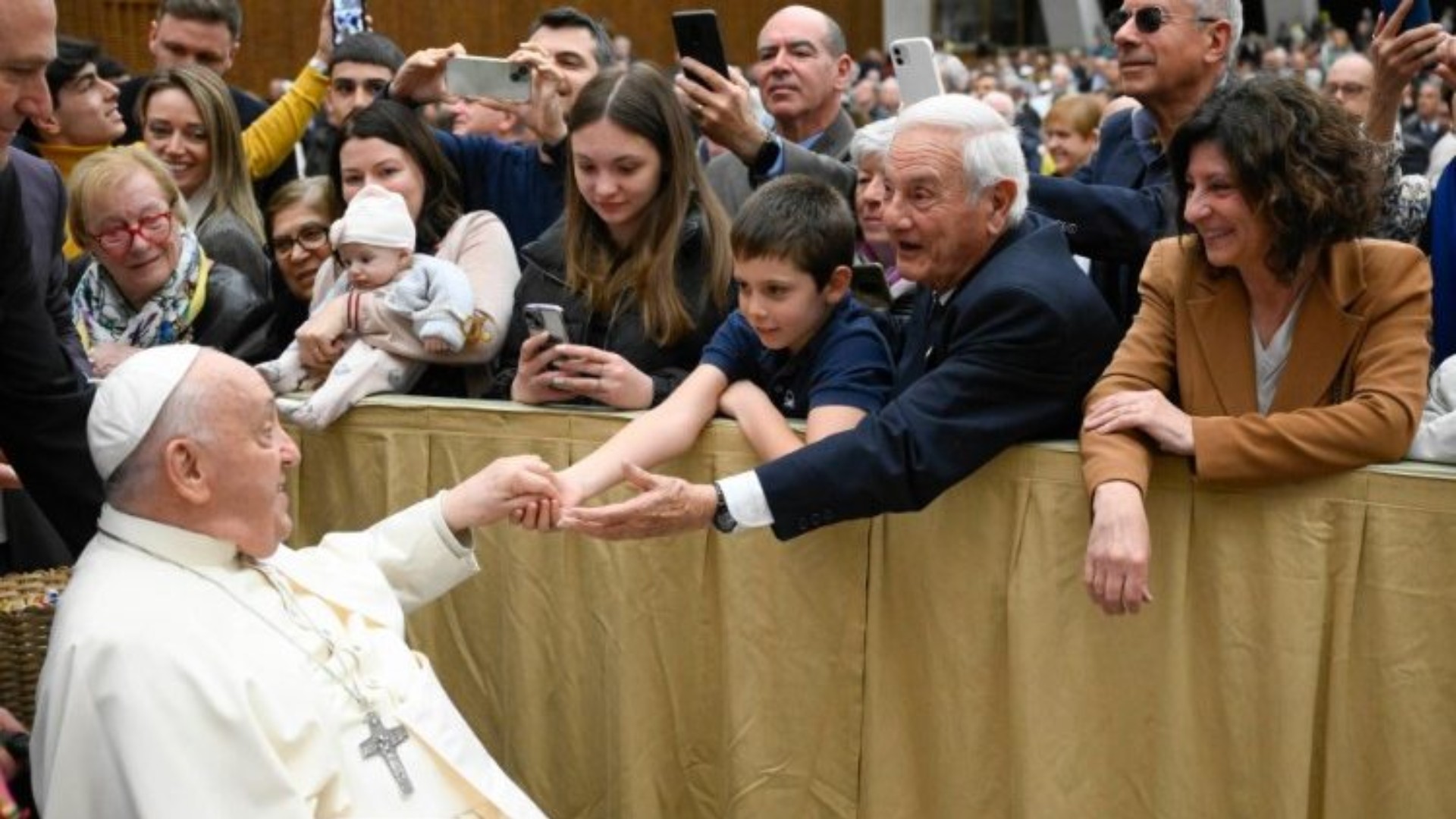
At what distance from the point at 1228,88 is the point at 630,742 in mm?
1682

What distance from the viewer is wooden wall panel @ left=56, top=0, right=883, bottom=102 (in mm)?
11867

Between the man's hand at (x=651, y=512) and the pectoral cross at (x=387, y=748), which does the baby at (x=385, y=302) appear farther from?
the pectoral cross at (x=387, y=748)

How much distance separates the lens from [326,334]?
3898mm

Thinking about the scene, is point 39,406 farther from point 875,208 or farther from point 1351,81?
point 1351,81

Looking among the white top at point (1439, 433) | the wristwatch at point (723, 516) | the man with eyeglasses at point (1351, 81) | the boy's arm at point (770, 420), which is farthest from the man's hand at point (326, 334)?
the man with eyeglasses at point (1351, 81)

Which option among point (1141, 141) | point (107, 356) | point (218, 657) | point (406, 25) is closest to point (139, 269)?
point (107, 356)

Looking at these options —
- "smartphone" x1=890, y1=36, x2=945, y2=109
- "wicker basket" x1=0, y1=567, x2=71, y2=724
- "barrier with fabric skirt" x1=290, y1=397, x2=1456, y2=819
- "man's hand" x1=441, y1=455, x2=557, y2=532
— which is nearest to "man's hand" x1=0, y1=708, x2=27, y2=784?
"wicker basket" x1=0, y1=567, x2=71, y2=724

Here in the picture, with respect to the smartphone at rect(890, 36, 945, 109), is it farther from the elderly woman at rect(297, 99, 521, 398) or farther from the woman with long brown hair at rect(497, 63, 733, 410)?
the elderly woman at rect(297, 99, 521, 398)

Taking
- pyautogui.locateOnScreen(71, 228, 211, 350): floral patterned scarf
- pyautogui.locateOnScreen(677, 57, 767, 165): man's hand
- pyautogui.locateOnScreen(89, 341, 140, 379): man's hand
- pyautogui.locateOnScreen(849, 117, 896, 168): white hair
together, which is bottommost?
pyautogui.locateOnScreen(89, 341, 140, 379): man's hand

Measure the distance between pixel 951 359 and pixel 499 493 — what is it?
0.81m

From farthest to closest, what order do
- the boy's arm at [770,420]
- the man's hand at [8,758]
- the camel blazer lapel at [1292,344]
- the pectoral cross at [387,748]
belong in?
1. the boy's arm at [770,420]
2. the camel blazer lapel at [1292,344]
3. the pectoral cross at [387,748]
4. the man's hand at [8,758]

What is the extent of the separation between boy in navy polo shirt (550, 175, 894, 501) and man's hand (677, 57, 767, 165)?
0.54 meters

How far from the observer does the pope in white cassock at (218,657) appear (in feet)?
8.13

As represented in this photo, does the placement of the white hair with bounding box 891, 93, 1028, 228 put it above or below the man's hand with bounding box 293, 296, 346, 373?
above
